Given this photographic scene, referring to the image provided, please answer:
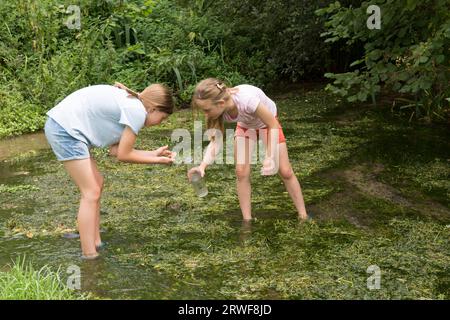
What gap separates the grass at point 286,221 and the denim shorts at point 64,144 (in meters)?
0.68

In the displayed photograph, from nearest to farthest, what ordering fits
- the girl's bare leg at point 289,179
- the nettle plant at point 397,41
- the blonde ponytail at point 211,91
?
the blonde ponytail at point 211,91
the girl's bare leg at point 289,179
the nettle plant at point 397,41

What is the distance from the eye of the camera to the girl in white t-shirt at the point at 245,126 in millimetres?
4305

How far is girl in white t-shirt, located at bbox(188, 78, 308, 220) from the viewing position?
169 inches

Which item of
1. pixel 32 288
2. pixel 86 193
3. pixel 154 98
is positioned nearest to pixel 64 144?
pixel 86 193

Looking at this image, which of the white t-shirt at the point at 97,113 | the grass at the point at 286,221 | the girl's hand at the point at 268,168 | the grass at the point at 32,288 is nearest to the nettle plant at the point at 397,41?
the grass at the point at 286,221

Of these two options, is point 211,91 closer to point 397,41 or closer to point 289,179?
point 289,179

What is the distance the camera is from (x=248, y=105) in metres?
4.39

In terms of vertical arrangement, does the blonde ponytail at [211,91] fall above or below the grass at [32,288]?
above

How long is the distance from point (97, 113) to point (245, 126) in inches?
45.5

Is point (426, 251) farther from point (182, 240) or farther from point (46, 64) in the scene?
point (46, 64)

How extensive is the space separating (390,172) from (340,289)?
278cm

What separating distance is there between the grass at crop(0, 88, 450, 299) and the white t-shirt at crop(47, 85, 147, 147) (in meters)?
0.79

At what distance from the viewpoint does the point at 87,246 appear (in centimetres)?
405

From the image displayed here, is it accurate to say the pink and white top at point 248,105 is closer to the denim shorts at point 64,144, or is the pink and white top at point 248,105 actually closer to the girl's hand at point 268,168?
the girl's hand at point 268,168
